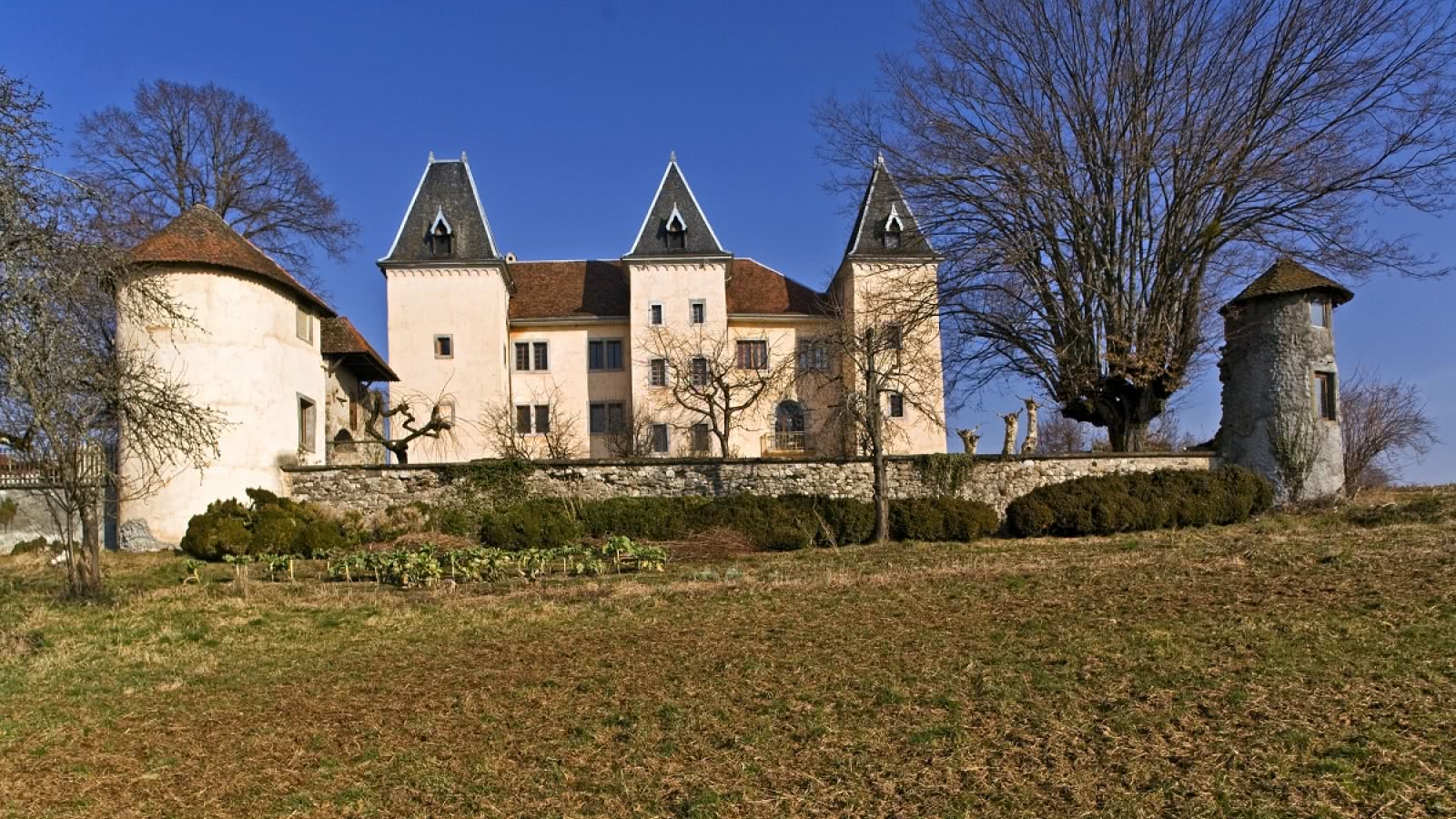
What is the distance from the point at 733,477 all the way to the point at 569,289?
20.6 meters

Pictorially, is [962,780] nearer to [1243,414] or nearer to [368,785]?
[368,785]

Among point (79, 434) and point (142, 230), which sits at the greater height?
point (142, 230)

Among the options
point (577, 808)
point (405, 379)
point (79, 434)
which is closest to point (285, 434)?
point (79, 434)

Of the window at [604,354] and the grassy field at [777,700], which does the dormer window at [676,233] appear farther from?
the grassy field at [777,700]

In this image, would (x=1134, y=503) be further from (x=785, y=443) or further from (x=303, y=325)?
(x=785, y=443)

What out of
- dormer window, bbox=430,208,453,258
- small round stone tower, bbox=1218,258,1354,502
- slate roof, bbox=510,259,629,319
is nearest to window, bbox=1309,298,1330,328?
small round stone tower, bbox=1218,258,1354,502

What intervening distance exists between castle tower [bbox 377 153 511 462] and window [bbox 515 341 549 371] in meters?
2.69

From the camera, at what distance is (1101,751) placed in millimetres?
6543

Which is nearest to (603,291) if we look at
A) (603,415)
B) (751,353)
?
(603,415)

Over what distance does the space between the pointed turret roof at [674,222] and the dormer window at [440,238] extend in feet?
20.9

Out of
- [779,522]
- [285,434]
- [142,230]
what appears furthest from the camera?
[142,230]

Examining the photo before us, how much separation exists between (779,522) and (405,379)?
821 inches

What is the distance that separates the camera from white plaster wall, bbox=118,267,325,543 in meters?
21.1

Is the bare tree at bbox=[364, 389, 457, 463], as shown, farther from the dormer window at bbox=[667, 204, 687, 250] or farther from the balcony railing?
the balcony railing
